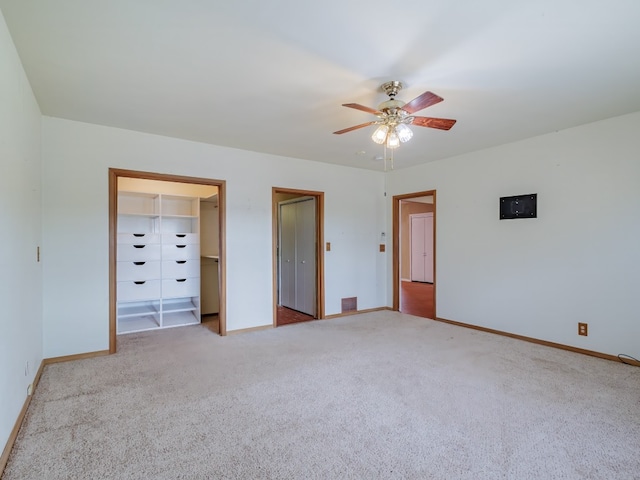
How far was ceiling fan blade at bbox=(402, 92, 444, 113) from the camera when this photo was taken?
7.02 ft

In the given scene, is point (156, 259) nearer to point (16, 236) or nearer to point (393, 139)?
point (16, 236)

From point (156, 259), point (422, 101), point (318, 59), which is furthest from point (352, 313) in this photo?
point (318, 59)

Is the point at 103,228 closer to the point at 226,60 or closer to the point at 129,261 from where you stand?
the point at 129,261

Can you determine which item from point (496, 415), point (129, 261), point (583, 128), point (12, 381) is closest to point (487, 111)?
point (583, 128)

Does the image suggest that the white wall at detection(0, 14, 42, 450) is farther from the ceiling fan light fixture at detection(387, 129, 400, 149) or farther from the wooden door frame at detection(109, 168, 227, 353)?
the ceiling fan light fixture at detection(387, 129, 400, 149)

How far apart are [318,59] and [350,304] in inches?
154

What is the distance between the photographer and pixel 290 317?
5.20 meters

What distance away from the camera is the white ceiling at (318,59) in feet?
5.68

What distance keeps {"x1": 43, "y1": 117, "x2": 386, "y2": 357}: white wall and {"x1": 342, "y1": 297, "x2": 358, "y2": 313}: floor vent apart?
97mm

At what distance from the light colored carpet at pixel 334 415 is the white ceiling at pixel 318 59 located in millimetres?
2394

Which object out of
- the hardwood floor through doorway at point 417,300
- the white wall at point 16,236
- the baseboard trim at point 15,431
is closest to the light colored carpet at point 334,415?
the baseboard trim at point 15,431

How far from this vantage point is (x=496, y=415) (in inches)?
86.7

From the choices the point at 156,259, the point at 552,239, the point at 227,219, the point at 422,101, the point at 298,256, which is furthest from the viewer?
the point at 298,256

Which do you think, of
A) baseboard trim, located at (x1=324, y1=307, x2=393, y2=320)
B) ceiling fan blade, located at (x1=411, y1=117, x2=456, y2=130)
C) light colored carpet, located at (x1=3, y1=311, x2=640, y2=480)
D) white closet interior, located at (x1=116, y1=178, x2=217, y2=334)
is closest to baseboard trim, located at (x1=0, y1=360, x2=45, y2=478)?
light colored carpet, located at (x1=3, y1=311, x2=640, y2=480)
